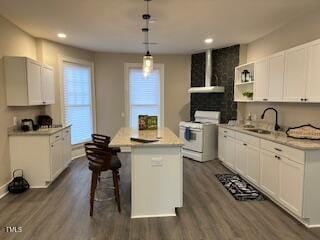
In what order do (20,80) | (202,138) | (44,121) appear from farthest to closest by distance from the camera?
(202,138)
(44,121)
(20,80)

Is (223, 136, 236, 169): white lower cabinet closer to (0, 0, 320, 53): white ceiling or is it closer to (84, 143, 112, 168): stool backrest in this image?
(0, 0, 320, 53): white ceiling

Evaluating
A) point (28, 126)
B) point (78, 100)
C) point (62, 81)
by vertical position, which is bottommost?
point (28, 126)

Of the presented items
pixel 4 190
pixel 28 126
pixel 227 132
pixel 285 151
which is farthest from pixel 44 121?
pixel 285 151

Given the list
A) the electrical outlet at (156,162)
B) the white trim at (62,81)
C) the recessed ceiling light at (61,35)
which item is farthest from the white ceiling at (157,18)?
Result: the electrical outlet at (156,162)

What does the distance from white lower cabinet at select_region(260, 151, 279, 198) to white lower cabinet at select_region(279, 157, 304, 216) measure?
4.5 inches

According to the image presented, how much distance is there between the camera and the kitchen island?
292cm

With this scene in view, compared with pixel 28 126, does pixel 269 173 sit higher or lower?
lower

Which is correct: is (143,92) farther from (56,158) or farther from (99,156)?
(99,156)

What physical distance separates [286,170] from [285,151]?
0.24 metres

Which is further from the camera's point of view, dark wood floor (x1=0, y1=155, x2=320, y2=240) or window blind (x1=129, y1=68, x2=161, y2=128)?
window blind (x1=129, y1=68, x2=161, y2=128)

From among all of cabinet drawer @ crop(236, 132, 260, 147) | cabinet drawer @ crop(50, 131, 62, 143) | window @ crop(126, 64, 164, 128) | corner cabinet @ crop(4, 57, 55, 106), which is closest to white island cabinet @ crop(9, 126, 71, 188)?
cabinet drawer @ crop(50, 131, 62, 143)

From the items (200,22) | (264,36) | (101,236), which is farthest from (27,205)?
(264,36)

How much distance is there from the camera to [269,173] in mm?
3348

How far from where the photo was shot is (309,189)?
2.66 meters
